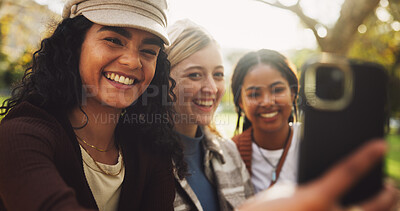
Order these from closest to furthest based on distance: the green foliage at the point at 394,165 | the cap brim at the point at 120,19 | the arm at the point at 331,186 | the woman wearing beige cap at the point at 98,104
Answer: the arm at the point at 331,186 → the woman wearing beige cap at the point at 98,104 → the cap brim at the point at 120,19 → the green foliage at the point at 394,165

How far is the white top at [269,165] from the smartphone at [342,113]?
1.88m

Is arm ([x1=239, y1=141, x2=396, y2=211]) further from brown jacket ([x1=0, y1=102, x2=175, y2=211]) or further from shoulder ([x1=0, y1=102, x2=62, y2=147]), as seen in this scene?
shoulder ([x1=0, y1=102, x2=62, y2=147])

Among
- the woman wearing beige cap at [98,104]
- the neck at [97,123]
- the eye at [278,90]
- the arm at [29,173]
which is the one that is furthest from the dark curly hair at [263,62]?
the arm at [29,173]

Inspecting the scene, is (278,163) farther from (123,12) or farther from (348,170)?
(348,170)

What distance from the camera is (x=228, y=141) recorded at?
289 cm

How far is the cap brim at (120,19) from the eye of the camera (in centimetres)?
152

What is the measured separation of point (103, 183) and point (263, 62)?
199cm

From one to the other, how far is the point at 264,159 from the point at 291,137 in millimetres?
359

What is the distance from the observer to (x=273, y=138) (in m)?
2.90

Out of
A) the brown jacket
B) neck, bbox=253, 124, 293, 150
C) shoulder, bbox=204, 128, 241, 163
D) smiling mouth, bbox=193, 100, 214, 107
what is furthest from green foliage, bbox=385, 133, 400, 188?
the brown jacket

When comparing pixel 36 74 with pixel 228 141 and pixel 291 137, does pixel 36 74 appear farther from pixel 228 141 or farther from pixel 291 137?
pixel 291 137

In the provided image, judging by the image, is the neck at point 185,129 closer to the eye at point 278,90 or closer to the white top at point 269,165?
the white top at point 269,165

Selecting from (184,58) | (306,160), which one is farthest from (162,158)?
(306,160)

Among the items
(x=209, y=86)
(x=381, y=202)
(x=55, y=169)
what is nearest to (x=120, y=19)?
(x=55, y=169)
